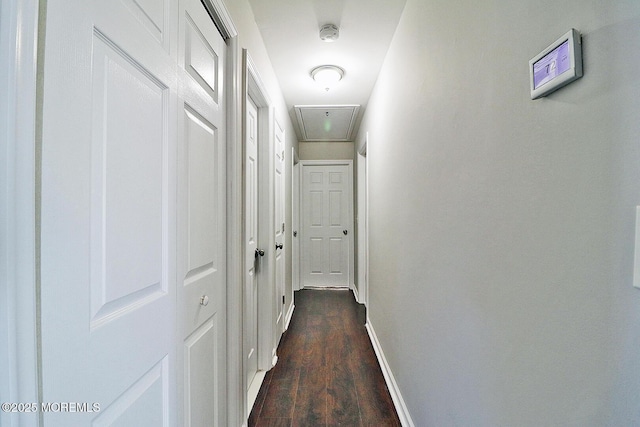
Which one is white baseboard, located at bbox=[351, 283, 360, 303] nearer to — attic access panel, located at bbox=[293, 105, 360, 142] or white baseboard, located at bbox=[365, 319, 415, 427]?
white baseboard, located at bbox=[365, 319, 415, 427]

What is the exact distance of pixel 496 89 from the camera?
791mm

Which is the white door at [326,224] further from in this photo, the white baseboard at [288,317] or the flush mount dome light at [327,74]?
the flush mount dome light at [327,74]

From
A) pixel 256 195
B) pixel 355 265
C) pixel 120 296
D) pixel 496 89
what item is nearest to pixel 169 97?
pixel 120 296

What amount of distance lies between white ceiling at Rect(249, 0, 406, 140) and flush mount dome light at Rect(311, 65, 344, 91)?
0.04 m

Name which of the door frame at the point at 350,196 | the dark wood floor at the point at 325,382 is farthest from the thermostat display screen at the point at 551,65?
the door frame at the point at 350,196

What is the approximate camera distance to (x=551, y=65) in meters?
0.59

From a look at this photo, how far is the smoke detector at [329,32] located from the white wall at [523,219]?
0.58 meters

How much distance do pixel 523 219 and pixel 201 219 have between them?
1.00 meters

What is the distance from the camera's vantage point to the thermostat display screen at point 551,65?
55cm

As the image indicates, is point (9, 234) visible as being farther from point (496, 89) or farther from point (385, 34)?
point (385, 34)

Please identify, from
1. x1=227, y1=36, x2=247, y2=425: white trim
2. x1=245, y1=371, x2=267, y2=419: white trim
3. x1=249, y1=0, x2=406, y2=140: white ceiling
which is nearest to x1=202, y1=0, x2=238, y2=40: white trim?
x1=227, y1=36, x2=247, y2=425: white trim

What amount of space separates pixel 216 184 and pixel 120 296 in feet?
2.18

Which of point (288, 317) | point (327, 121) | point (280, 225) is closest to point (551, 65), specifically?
point (280, 225)

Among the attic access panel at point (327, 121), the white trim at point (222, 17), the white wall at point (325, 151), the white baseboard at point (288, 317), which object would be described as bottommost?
the white baseboard at point (288, 317)
